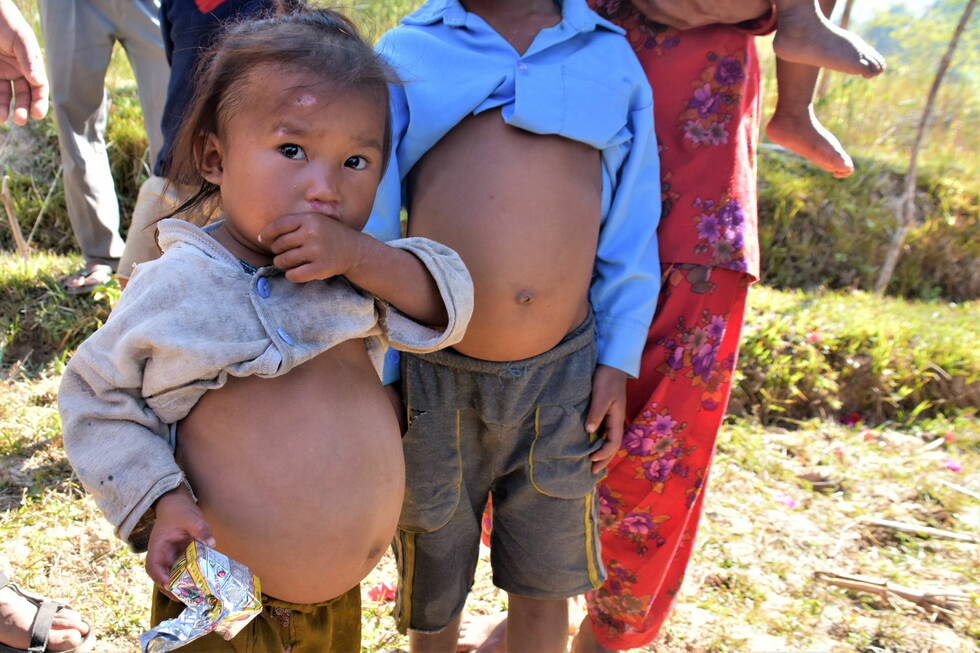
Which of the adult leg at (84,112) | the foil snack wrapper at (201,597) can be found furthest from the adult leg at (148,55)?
the foil snack wrapper at (201,597)

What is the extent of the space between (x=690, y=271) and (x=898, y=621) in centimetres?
A: 145

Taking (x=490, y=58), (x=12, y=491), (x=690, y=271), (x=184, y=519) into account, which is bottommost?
(x=12, y=491)

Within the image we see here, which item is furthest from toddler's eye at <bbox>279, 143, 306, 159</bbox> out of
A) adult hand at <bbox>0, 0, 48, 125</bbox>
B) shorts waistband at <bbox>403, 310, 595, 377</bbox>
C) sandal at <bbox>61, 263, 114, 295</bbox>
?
sandal at <bbox>61, 263, 114, 295</bbox>

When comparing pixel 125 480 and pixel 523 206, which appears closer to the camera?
pixel 125 480

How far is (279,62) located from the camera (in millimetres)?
1256

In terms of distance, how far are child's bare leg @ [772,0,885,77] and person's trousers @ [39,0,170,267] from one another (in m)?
2.81

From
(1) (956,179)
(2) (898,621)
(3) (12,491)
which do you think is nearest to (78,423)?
(3) (12,491)

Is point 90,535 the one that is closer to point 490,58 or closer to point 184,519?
point 184,519

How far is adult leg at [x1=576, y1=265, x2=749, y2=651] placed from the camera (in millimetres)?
1838

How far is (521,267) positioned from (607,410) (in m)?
0.39

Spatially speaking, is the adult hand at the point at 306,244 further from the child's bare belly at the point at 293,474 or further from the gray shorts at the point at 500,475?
the gray shorts at the point at 500,475

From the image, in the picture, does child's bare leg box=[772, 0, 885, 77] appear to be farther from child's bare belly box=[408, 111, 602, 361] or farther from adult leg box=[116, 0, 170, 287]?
adult leg box=[116, 0, 170, 287]

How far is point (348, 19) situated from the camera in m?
1.44

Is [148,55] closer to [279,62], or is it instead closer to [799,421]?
[279,62]
